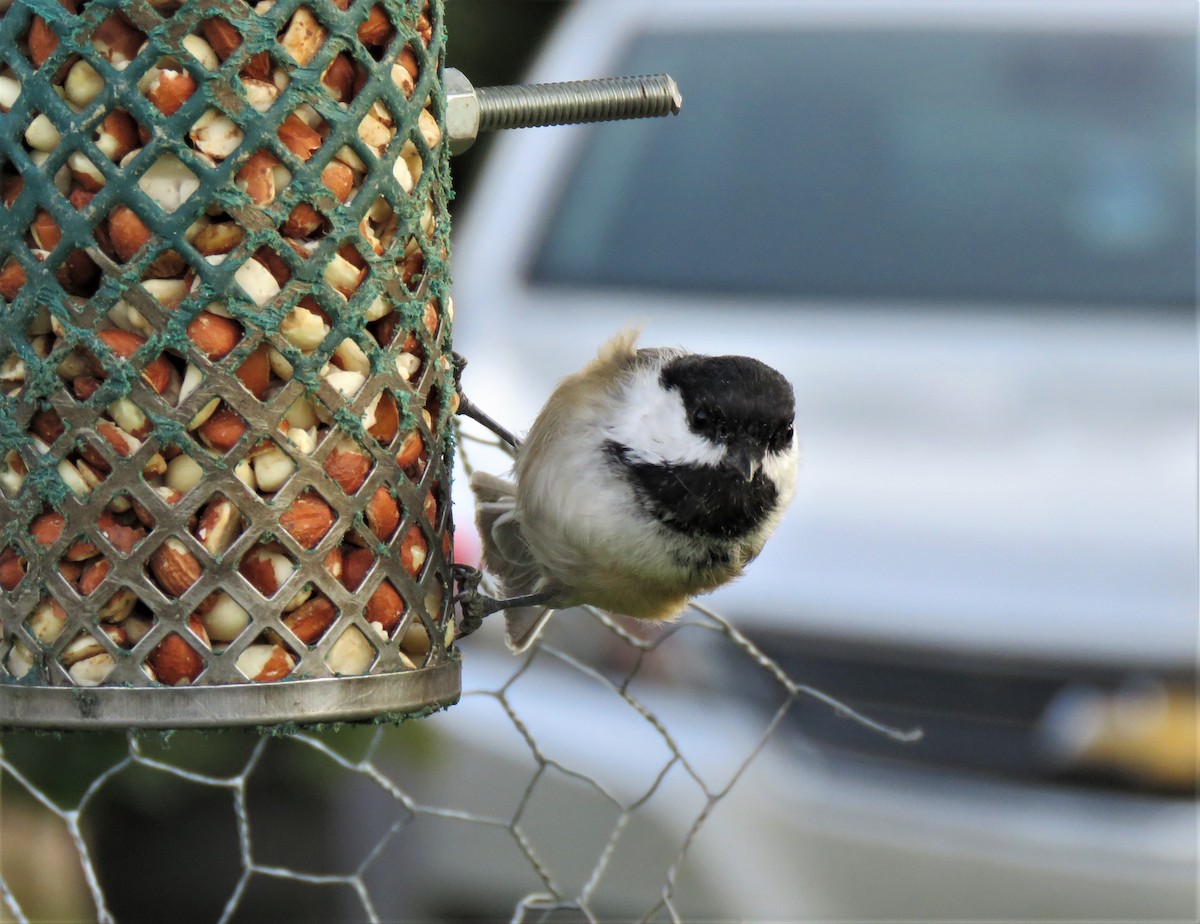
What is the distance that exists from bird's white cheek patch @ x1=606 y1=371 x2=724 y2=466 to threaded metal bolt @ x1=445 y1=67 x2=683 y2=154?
1.67 feet

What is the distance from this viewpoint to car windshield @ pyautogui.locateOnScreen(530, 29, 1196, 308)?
2973 millimetres

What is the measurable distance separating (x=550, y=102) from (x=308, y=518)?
47 centimetres

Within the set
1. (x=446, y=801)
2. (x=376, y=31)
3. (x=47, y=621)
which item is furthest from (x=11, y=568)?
(x=446, y=801)

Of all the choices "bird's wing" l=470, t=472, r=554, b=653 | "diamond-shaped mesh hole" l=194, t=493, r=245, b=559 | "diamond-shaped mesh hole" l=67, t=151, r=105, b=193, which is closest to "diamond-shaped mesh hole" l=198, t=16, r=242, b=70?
"diamond-shaped mesh hole" l=67, t=151, r=105, b=193

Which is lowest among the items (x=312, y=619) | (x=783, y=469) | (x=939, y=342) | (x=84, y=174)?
(x=312, y=619)

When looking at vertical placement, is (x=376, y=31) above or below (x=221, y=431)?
above

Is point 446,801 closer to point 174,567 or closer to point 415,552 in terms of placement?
point 415,552

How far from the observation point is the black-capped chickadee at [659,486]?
1817 mm

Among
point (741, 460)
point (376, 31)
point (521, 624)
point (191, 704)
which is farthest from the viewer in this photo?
point (521, 624)

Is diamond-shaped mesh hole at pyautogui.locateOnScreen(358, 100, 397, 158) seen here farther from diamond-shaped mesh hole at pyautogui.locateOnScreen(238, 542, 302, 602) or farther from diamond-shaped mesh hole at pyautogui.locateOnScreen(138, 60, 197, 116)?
diamond-shaped mesh hole at pyautogui.locateOnScreen(238, 542, 302, 602)

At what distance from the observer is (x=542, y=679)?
8.71 ft

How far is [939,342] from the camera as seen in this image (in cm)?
283

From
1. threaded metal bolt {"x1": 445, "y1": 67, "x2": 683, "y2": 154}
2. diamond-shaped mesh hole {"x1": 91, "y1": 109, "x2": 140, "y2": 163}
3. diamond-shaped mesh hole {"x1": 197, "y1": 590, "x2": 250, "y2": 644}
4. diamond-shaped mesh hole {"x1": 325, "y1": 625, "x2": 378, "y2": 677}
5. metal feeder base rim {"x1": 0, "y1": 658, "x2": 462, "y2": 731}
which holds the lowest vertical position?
metal feeder base rim {"x1": 0, "y1": 658, "x2": 462, "y2": 731}

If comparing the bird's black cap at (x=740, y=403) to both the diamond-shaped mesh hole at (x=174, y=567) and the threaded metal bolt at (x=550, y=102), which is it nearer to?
the threaded metal bolt at (x=550, y=102)
